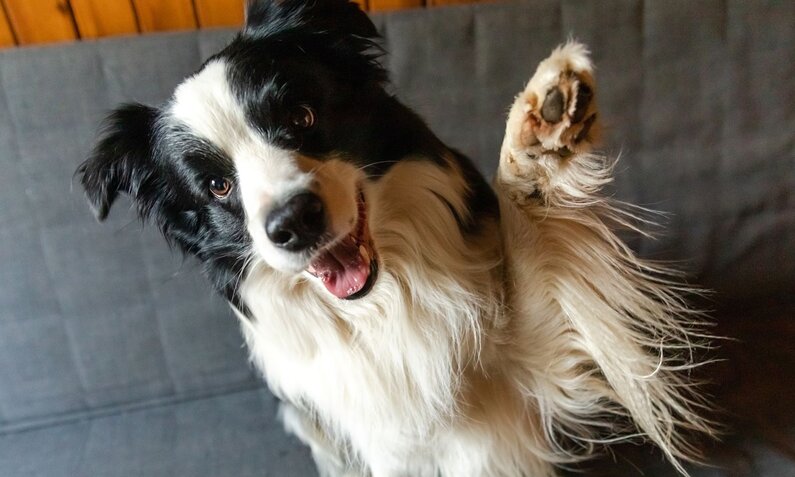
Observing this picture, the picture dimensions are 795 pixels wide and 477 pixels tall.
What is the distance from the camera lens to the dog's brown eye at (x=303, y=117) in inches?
45.2

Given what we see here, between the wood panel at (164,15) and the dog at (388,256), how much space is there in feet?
1.79

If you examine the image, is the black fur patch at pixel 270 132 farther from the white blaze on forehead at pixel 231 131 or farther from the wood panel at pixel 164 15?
the wood panel at pixel 164 15

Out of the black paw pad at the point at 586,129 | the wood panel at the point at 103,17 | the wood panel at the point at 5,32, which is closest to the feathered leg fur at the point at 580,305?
the black paw pad at the point at 586,129

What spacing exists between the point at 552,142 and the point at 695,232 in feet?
3.12

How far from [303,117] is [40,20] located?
959 millimetres

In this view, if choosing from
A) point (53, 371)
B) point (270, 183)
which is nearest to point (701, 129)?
point (270, 183)

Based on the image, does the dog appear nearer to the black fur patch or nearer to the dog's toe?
the black fur patch

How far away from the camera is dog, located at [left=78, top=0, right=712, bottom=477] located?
112 cm

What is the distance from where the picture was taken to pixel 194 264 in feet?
5.24

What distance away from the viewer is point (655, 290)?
4.25 feet

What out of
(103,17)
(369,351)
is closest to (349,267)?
(369,351)

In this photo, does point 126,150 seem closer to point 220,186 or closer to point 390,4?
point 220,186

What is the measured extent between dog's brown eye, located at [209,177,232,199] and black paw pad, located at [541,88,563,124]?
58cm

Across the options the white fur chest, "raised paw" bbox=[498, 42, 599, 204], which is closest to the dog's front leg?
the white fur chest
